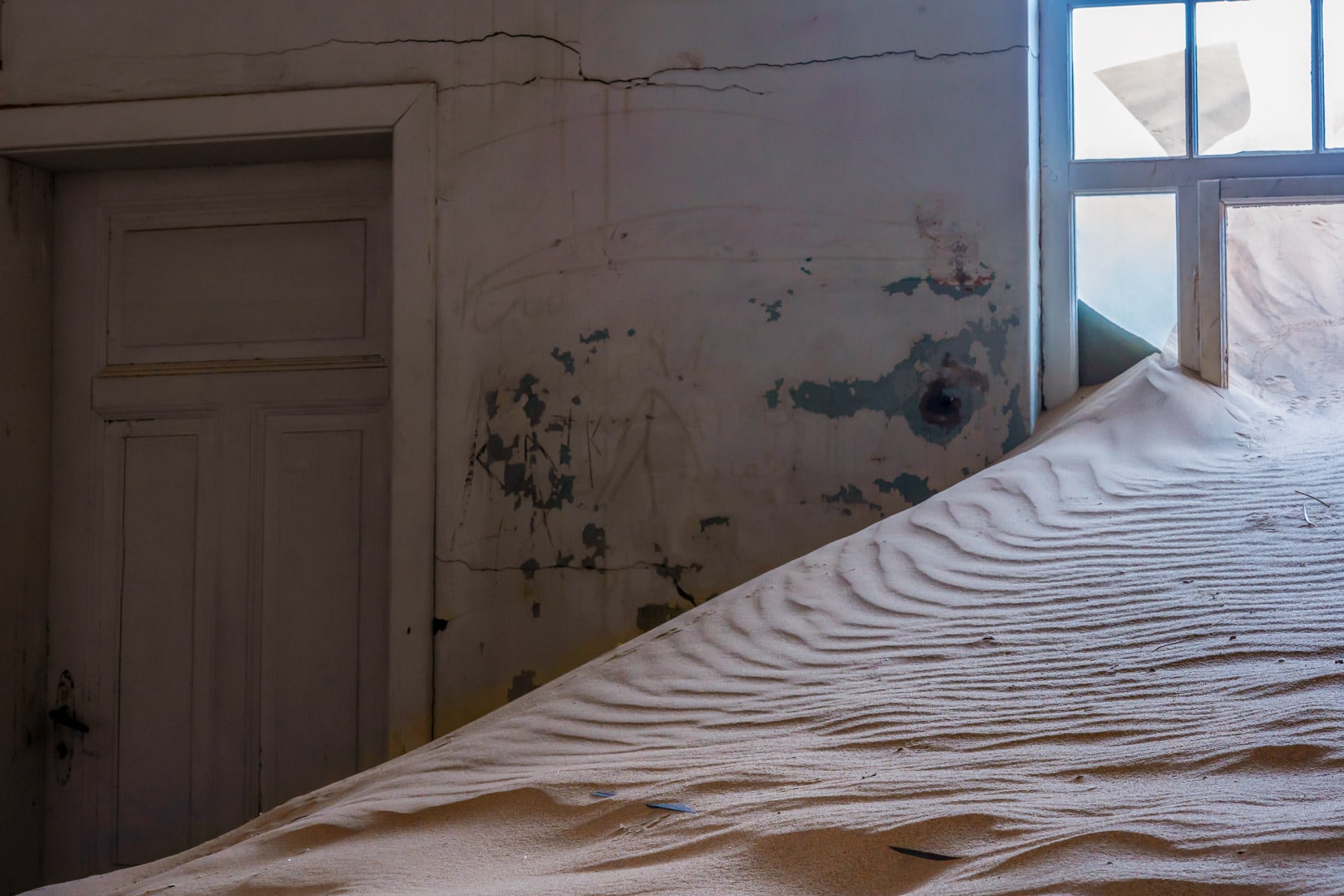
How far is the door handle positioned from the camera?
4312 mm

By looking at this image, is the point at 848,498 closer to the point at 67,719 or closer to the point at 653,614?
the point at 653,614

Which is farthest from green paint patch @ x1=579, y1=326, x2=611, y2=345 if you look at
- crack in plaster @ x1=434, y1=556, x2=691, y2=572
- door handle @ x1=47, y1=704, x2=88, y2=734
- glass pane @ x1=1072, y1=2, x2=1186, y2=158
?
door handle @ x1=47, y1=704, x2=88, y2=734

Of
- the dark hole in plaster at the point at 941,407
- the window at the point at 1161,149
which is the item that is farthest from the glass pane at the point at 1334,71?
the dark hole in plaster at the point at 941,407

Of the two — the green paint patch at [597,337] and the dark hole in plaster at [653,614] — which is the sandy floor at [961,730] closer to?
the dark hole in plaster at [653,614]

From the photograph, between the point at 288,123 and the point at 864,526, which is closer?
the point at 864,526

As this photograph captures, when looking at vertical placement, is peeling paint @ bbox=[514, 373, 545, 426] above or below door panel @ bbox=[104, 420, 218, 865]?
above

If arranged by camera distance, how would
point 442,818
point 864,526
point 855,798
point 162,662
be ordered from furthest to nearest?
point 162,662
point 864,526
point 442,818
point 855,798

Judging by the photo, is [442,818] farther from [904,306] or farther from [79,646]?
[79,646]

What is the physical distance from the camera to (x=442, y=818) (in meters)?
1.98

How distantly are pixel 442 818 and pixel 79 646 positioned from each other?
3.09 m

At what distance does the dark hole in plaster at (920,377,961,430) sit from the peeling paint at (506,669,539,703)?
164 centimetres

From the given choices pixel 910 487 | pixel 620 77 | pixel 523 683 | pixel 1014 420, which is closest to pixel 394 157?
pixel 620 77

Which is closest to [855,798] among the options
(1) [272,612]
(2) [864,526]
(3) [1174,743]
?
(3) [1174,743]

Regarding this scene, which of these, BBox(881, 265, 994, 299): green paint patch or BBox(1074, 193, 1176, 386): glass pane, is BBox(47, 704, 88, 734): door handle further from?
BBox(1074, 193, 1176, 386): glass pane
